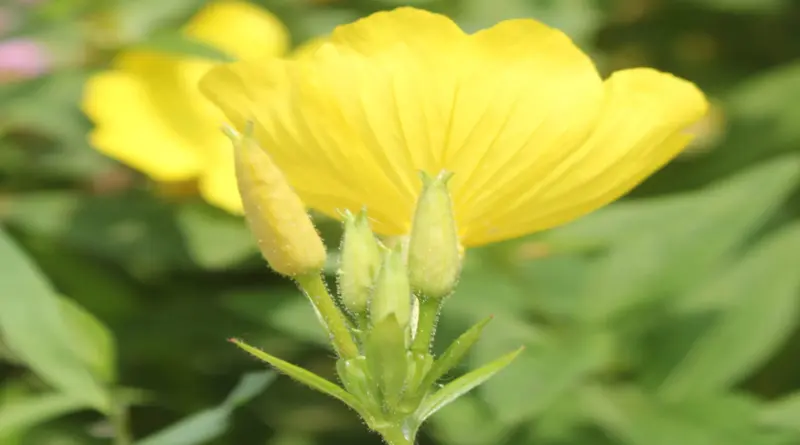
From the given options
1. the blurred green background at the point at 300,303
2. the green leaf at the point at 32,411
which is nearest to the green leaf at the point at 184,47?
the blurred green background at the point at 300,303

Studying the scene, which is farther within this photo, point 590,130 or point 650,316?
point 650,316

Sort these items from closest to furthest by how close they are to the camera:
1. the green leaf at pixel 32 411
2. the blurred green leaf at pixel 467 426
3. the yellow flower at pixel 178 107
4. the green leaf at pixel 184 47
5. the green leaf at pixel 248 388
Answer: the green leaf at pixel 248 388
the green leaf at pixel 32 411
the blurred green leaf at pixel 467 426
the green leaf at pixel 184 47
the yellow flower at pixel 178 107

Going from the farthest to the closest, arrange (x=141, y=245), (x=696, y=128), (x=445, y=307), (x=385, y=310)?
1. (x=696, y=128)
2. (x=141, y=245)
3. (x=445, y=307)
4. (x=385, y=310)

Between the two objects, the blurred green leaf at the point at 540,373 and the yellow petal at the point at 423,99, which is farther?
the blurred green leaf at the point at 540,373

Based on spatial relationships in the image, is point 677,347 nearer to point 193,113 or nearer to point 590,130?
point 590,130

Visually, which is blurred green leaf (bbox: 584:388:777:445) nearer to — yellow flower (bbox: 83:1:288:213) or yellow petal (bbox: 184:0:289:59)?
yellow flower (bbox: 83:1:288:213)

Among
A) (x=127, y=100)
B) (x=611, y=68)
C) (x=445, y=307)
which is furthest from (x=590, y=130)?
(x=611, y=68)

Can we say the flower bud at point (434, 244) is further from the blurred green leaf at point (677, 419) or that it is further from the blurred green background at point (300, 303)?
the blurred green leaf at point (677, 419)

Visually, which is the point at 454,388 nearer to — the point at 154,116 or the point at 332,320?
the point at 332,320
